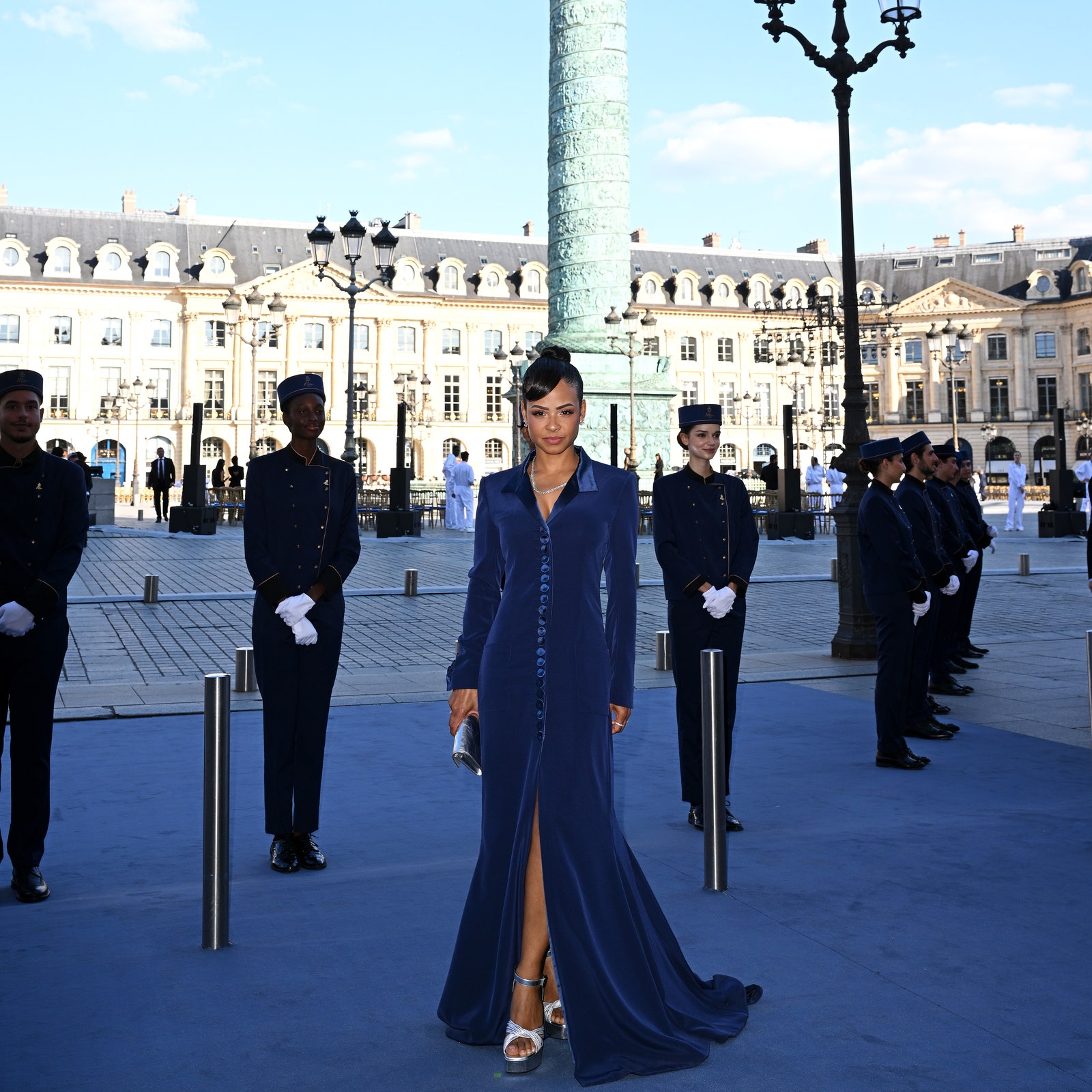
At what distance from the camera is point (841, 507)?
10.2 metres

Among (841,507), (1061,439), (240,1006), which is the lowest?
(240,1006)

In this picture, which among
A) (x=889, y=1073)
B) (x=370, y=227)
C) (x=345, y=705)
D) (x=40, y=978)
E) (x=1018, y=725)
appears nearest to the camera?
(x=889, y=1073)

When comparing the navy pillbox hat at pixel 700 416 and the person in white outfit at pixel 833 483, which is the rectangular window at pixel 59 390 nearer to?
the person in white outfit at pixel 833 483

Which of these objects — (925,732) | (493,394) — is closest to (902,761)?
(925,732)

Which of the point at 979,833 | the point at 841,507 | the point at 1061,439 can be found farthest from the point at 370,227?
the point at 979,833

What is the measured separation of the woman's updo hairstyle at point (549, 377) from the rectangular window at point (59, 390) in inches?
2751

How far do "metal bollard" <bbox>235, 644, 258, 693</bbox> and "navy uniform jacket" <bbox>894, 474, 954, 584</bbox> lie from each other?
420 centimetres

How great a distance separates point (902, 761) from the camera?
6.00m

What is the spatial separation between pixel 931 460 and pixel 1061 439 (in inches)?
955

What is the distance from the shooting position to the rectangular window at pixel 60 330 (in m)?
67.6

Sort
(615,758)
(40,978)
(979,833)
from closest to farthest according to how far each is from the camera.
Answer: (40,978) < (979,833) < (615,758)

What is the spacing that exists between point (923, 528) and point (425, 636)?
5.11 m

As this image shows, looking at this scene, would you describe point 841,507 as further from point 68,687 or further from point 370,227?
point 370,227

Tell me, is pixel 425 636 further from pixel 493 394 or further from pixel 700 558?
pixel 493 394
